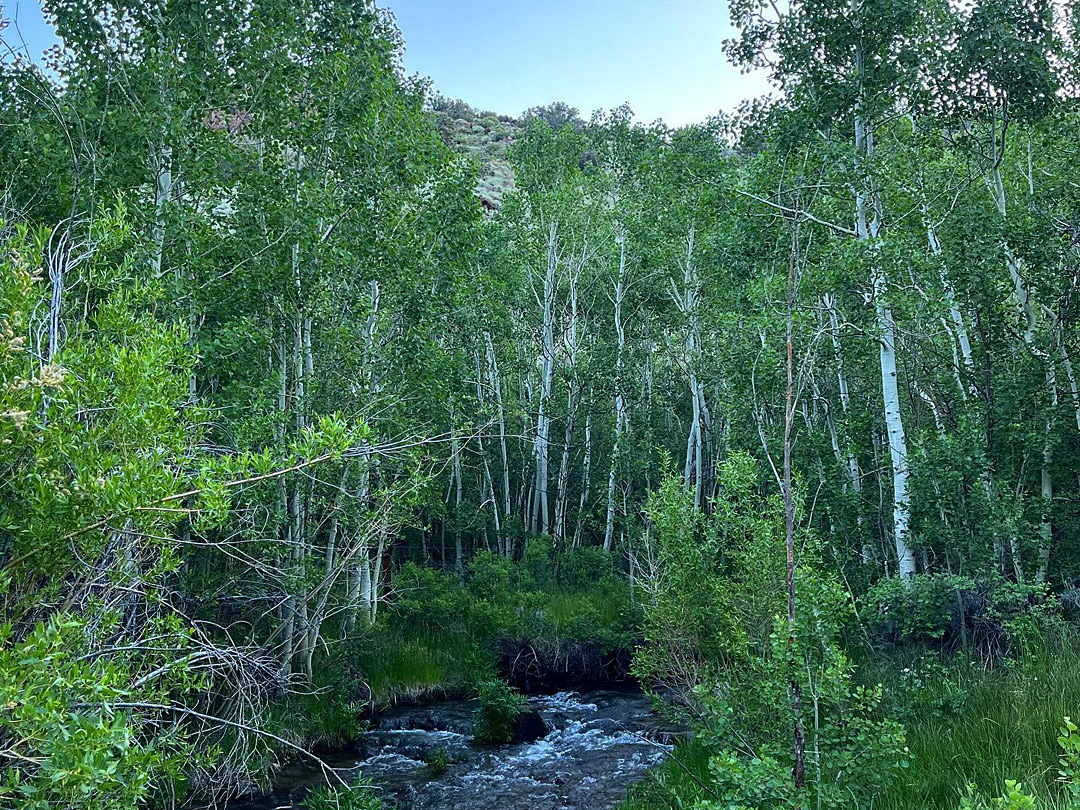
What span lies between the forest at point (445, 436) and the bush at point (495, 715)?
10cm

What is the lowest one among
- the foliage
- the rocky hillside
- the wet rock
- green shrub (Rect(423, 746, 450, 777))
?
the wet rock

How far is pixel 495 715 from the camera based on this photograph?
1183 centimetres

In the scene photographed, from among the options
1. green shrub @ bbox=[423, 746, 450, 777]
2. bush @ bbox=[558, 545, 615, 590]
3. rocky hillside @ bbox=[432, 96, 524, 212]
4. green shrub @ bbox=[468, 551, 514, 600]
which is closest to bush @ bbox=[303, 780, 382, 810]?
green shrub @ bbox=[423, 746, 450, 777]

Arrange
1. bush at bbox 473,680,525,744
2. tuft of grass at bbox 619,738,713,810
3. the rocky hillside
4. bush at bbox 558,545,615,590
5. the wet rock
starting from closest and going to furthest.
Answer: tuft of grass at bbox 619,738,713,810
bush at bbox 473,680,525,744
the wet rock
bush at bbox 558,545,615,590
the rocky hillside

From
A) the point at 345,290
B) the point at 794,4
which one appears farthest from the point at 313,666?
the point at 794,4

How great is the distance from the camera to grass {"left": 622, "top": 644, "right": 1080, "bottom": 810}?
5.16 meters

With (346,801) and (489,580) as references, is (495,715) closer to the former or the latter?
(346,801)

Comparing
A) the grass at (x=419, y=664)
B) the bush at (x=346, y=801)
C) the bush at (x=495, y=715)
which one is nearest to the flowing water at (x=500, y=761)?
the bush at (x=495, y=715)

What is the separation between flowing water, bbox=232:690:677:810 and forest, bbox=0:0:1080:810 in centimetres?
15

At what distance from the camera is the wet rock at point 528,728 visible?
1188 cm

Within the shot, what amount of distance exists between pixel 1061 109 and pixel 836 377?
27.8ft

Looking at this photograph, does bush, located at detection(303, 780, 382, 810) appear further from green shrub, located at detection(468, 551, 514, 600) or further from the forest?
green shrub, located at detection(468, 551, 514, 600)

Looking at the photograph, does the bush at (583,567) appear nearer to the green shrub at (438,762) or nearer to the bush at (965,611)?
the green shrub at (438,762)

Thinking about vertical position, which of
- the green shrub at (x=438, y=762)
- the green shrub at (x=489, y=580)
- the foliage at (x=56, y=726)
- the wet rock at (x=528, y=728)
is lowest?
the wet rock at (x=528, y=728)
